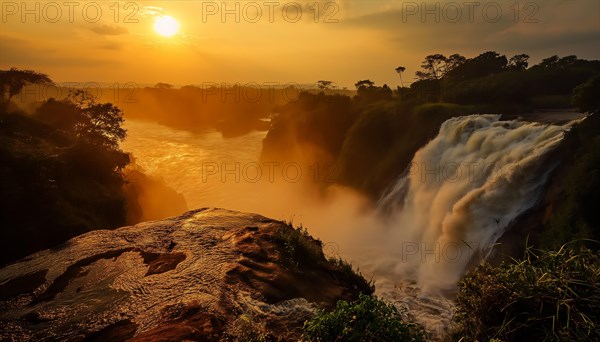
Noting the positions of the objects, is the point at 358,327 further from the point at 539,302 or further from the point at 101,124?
the point at 101,124

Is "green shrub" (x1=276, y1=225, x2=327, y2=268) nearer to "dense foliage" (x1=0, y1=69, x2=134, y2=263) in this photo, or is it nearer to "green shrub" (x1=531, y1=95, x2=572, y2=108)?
"dense foliage" (x1=0, y1=69, x2=134, y2=263)

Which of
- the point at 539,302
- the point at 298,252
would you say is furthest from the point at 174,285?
the point at 539,302

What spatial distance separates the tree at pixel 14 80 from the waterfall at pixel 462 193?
37413mm

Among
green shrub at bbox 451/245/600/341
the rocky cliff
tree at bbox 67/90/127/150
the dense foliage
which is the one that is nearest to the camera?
green shrub at bbox 451/245/600/341

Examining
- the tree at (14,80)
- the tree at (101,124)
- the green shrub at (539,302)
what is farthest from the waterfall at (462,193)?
the tree at (14,80)

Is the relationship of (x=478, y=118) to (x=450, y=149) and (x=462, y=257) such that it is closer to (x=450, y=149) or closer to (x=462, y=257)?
(x=450, y=149)

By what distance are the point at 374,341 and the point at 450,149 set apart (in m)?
26.8

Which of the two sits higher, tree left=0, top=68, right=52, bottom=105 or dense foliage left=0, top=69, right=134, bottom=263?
tree left=0, top=68, right=52, bottom=105

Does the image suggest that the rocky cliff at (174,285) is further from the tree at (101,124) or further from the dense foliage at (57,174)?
the tree at (101,124)

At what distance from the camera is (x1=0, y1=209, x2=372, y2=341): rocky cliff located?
602cm

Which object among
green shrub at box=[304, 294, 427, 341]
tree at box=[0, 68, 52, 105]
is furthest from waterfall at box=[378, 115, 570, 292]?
tree at box=[0, 68, 52, 105]

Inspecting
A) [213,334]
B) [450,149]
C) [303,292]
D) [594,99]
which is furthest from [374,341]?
[450,149]

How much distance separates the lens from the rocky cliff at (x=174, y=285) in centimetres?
602

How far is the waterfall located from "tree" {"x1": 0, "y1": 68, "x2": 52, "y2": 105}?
123 feet
